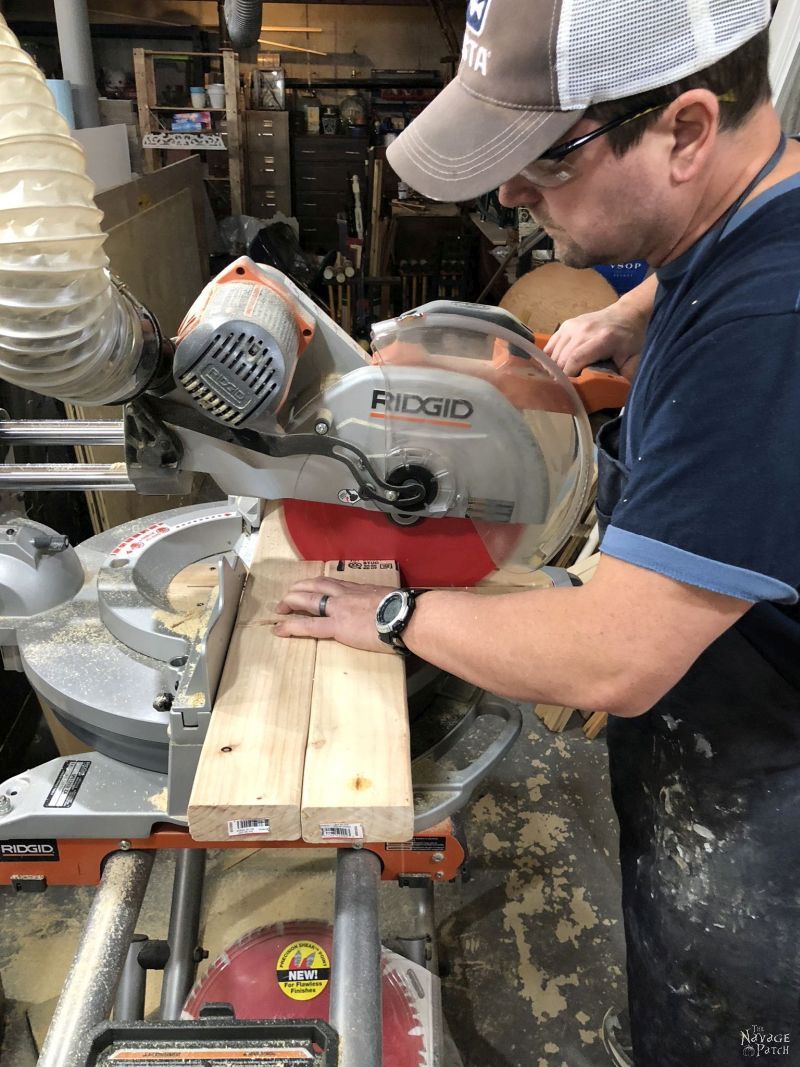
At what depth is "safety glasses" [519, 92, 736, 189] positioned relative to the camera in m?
0.67

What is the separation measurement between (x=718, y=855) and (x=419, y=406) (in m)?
0.77

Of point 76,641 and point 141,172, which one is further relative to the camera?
point 141,172

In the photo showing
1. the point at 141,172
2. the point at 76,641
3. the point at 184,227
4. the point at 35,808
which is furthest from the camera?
the point at 184,227

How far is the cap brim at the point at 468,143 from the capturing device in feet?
2.29

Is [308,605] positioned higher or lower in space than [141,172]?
lower

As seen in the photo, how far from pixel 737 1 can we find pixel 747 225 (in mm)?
192

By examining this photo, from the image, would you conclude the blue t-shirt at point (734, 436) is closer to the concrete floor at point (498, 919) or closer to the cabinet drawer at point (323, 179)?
the concrete floor at point (498, 919)

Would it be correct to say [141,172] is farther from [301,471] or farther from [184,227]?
[301,471]

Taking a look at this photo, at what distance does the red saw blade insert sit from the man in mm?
131

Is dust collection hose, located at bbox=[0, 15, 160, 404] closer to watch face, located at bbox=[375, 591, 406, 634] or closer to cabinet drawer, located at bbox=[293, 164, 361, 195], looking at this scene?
watch face, located at bbox=[375, 591, 406, 634]

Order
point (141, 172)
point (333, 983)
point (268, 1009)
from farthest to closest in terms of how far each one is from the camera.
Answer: point (141, 172)
point (268, 1009)
point (333, 983)

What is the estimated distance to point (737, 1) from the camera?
0.64 metres

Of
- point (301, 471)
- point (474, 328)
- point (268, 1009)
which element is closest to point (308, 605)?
point (301, 471)

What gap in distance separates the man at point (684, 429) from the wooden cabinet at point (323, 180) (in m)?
5.62
